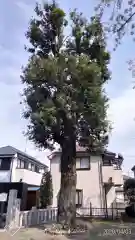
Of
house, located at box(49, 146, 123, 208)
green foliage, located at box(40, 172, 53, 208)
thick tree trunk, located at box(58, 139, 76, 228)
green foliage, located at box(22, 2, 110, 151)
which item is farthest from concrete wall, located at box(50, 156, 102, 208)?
thick tree trunk, located at box(58, 139, 76, 228)

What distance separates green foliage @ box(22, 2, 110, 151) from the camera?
11.7 m

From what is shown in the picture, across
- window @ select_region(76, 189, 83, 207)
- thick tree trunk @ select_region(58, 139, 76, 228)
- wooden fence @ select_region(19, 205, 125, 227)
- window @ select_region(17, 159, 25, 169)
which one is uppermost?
window @ select_region(17, 159, 25, 169)

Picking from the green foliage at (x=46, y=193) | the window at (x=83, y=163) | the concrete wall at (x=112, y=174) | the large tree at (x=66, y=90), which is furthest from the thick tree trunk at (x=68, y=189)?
the window at (x=83, y=163)

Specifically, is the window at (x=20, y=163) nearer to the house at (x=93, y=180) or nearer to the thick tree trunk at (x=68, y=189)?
the house at (x=93, y=180)

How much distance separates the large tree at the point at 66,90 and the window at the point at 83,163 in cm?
856

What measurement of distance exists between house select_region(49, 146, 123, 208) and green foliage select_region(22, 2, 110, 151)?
796 centimetres

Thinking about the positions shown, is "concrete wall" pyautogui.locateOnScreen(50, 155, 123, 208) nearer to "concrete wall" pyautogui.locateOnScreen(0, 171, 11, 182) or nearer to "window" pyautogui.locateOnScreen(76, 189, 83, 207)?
"window" pyautogui.locateOnScreen(76, 189, 83, 207)

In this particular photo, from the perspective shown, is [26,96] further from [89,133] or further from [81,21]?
[81,21]

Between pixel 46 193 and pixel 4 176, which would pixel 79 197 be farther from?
pixel 4 176

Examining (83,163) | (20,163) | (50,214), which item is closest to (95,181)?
(83,163)

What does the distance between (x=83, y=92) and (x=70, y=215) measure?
626cm

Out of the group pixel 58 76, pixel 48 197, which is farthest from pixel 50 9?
pixel 48 197

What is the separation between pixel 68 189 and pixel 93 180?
34.2ft

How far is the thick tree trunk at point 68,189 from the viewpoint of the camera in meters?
11.1
